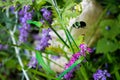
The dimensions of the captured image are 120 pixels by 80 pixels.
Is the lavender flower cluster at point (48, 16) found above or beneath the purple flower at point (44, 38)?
above

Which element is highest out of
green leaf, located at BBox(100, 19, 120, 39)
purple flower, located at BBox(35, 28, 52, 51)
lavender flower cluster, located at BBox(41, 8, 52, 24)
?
lavender flower cluster, located at BBox(41, 8, 52, 24)

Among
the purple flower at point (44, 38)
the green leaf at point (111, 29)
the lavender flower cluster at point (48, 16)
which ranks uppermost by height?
the lavender flower cluster at point (48, 16)

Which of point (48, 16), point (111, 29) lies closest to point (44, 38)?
point (48, 16)

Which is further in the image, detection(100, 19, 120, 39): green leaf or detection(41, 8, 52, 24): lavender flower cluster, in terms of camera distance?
detection(100, 19, 120, 39): green leaf

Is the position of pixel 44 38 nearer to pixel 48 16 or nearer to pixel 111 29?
pixel 48 16

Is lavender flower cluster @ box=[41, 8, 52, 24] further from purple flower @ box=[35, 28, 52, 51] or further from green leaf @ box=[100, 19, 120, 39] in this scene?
Result: green leaf @ box=[100, 19, 120, 39]

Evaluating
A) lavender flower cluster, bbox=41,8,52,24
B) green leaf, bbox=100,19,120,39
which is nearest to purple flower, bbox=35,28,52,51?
lavender flower cluster, bbox=41,8,52,24

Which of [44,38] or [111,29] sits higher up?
[44,38]

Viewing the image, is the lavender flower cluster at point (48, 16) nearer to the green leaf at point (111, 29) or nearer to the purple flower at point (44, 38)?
the purple flower at point (44, 38)

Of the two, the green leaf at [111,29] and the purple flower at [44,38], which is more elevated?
the purple flower at [44,38]

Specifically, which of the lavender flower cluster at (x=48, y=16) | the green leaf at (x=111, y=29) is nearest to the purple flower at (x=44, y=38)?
the lavender flower cluster at (x=48, y=16)

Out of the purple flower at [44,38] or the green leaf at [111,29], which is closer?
the purple flower at [44,38]

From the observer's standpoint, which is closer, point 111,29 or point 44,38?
point 44,38

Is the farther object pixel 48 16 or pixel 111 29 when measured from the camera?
pixel 111 29
